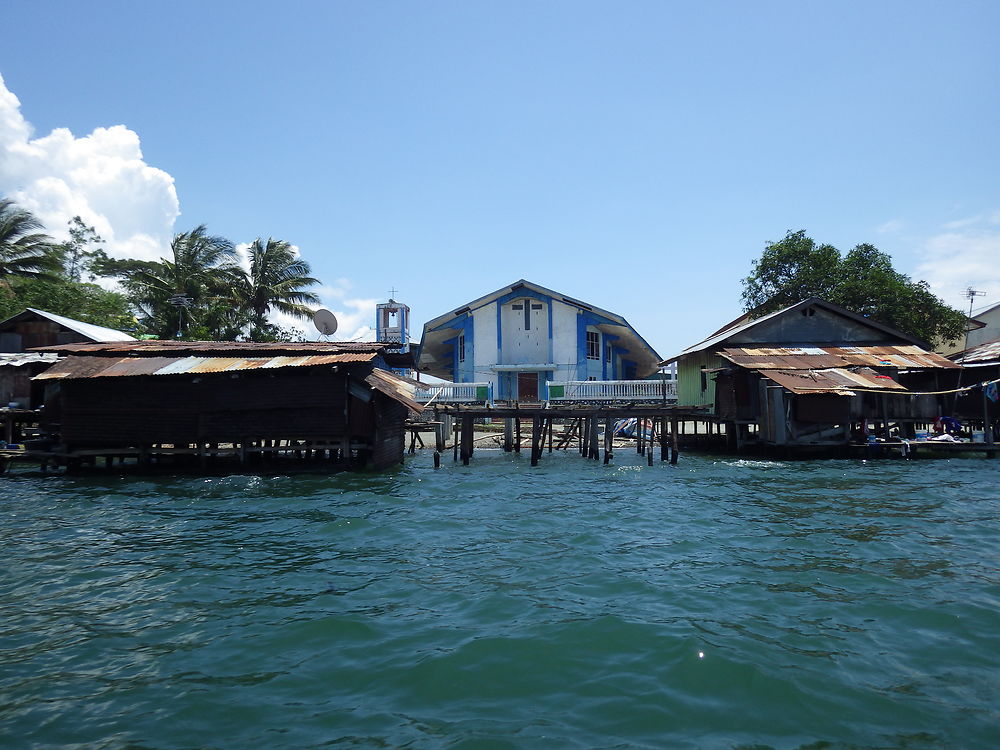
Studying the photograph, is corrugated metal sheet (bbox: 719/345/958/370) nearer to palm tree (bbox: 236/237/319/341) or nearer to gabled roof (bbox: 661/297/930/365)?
gabled roof (bbox: 661/297/930/365)

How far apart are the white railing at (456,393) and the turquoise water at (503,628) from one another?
533 inches

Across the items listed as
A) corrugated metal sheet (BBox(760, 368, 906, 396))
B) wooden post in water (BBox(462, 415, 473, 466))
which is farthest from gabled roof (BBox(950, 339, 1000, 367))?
wooden post in water (BBox(462, 415, 473, 466))

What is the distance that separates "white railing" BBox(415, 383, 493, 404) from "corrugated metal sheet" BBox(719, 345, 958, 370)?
Answer: 983cm

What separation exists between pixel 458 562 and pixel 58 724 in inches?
206

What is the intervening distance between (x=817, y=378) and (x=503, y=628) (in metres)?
20.0

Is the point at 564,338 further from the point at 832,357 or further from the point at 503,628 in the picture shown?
the point at 503,628

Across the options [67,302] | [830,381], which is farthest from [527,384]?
[67,302]

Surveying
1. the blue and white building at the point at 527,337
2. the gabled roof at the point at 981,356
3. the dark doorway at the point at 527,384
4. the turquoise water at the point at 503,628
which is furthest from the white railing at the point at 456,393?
the gabled roof at the point at 981,356

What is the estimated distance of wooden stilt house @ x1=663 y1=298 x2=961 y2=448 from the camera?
22531 millimetres

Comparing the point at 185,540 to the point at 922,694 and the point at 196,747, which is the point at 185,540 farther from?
the point at 922,694

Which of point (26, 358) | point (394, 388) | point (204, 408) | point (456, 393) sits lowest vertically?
point (204, 408)

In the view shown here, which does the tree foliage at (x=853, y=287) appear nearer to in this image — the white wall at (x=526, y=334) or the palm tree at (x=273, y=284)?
the white wall at (x=526, y=334)

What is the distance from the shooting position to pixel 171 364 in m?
19.3

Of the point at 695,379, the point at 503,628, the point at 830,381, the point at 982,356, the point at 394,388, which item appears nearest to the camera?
the point at 503,628
